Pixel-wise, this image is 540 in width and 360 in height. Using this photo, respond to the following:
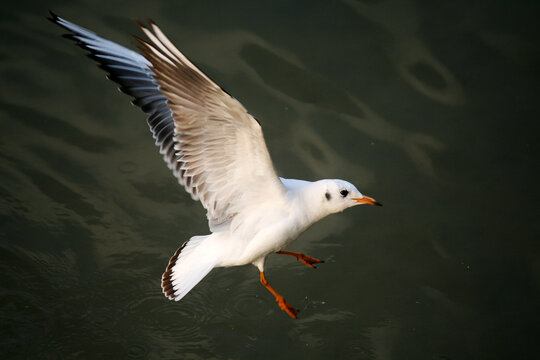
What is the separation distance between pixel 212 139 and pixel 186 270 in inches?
34.6

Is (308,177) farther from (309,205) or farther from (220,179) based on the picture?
(220,179)

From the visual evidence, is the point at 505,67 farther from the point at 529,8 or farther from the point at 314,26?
the point at 314,26

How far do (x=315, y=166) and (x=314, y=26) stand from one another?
5.07ft

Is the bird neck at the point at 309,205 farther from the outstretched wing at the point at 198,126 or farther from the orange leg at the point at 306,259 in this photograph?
the orange leg at the point at 306,259

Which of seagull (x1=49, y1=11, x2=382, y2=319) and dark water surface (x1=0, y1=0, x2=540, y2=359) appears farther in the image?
dark water surface (x1=0, y1=0, x2=540, y2=359)

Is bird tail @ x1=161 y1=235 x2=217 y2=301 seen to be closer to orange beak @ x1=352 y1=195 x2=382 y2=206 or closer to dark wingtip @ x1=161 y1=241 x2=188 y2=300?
dark wingtip @ x1=161 y1=241 x2=188 y2=300

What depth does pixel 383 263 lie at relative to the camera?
5074 mm

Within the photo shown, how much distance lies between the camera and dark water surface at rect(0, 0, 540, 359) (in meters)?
4.65

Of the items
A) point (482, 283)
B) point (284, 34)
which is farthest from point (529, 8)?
point (482, 283)

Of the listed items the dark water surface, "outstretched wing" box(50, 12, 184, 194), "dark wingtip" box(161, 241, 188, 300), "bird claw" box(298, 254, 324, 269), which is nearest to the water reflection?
the dark water surface

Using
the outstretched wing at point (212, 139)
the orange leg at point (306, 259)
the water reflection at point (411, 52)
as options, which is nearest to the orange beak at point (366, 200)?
the outstretched wing at point (212, 139)

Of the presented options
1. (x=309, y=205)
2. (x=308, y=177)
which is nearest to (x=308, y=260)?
(x=309, y=205)

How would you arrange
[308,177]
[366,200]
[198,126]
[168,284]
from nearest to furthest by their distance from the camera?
1. [198,126]
2. [366,200]
3. [168,284]
4. [308,177]

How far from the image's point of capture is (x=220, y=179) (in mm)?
3963
